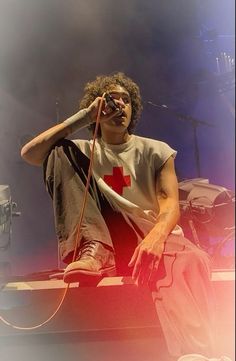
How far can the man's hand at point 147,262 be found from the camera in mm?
815

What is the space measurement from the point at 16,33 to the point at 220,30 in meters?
0.51

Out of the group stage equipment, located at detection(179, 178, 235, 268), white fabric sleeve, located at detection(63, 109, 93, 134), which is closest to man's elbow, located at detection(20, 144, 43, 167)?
white fabric sleeve, located at detection(63, 109, 93, 134)

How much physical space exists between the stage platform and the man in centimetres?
4

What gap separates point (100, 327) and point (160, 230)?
257 mm

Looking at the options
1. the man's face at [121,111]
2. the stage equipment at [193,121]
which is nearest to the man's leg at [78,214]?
the man's face at [121,111]

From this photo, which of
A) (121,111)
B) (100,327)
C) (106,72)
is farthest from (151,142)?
(100,327)

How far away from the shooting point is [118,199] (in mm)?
898

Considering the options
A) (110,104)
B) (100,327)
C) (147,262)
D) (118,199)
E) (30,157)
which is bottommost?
(100,327)

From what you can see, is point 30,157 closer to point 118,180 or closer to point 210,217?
point 118,180

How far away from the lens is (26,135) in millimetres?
921

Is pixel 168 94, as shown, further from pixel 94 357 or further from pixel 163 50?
pixel 94 357

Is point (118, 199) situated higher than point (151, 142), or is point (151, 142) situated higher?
point (151, 142)

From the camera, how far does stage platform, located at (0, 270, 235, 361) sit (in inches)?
33.1

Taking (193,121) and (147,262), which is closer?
(147,262)
